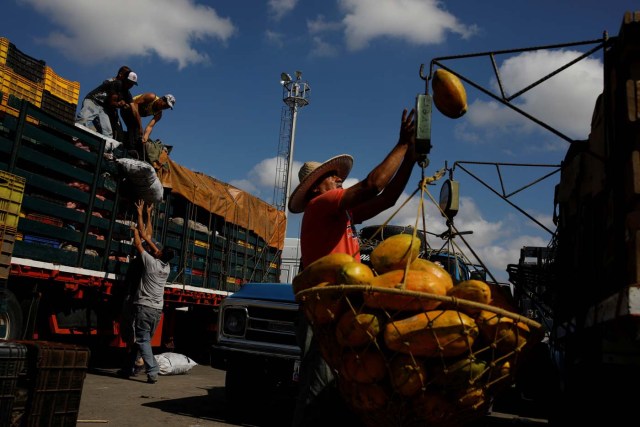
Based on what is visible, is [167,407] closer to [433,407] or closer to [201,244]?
[433,407]

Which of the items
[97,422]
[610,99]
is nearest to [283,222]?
[97,422]

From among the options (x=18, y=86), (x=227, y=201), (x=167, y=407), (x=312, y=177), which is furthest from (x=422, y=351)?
(x=18, y=86)

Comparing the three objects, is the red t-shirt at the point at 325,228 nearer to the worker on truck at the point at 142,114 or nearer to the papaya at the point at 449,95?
the papaya at the point at 449,95

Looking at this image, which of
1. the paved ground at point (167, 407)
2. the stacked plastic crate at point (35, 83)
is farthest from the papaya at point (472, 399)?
the stacked plastic crate at point (35, 83)

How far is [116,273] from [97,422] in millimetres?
3650

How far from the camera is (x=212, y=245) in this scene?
1120 cm

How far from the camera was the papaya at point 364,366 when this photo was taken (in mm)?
2086

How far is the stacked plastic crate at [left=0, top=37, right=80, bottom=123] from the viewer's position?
13.0 m

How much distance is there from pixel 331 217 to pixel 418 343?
142cm

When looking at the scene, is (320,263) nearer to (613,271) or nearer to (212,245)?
(613,271)

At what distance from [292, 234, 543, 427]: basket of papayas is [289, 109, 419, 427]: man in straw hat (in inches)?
30.9

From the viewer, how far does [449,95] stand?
10.8ft

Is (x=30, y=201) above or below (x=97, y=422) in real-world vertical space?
above

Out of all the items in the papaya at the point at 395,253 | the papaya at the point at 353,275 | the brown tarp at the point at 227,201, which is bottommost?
the papaya at the point at 353,275
